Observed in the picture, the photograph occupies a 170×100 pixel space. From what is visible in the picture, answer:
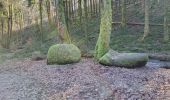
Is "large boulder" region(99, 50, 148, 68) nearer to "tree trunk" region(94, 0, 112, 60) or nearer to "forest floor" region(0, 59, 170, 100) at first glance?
"forest floor" region(0, 59, 170, 100)

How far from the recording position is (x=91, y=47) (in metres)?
28.5

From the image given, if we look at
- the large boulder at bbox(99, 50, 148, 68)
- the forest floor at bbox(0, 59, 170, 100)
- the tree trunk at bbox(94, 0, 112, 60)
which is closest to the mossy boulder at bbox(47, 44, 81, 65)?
the tree trunk at bbox(94, 0, 112, 60)

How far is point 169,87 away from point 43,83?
16.1 ft

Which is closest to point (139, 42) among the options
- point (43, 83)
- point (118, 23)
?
point (118, 23)

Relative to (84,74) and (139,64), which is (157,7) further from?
(84,74)

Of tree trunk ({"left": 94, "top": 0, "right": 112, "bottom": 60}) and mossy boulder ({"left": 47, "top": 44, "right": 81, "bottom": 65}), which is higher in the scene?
tree trunk ({"left": 94, "top": 0, "right": 112, "bottom": 60})

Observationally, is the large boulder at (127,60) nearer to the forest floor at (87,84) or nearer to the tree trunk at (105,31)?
the forest floor at (87,84)

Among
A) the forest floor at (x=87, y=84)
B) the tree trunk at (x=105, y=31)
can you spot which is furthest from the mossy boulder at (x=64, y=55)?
the forest floor at (x=87, y=84)

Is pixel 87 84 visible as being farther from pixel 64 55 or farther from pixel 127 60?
pixel 64 55

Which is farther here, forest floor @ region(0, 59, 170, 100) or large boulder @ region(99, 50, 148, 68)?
large boulder @ region(99, 50, 148, 68)

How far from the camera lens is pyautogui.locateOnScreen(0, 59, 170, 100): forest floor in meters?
10.4

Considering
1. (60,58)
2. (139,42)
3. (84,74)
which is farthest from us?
(139,42)

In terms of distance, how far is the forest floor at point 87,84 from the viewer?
1042 cm

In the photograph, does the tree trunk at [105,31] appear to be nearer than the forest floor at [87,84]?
No
